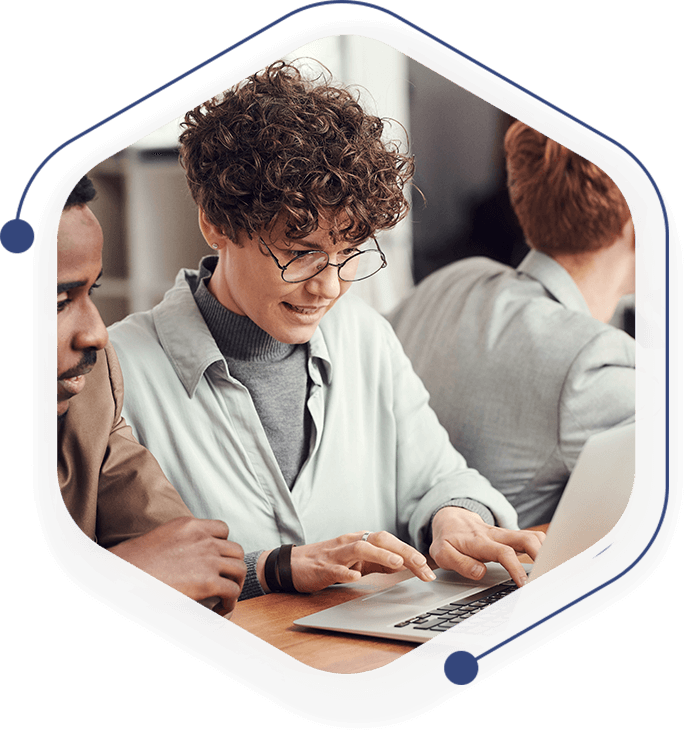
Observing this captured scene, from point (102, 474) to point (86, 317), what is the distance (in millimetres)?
147

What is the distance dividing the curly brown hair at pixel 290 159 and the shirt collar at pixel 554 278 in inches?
6.8

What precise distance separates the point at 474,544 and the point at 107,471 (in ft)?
1.13

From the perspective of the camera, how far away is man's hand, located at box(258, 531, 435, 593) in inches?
28.6

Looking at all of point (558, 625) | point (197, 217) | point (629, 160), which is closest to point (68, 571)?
point (197, 217)

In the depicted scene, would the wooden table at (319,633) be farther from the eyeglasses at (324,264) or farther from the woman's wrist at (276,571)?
the eyeglasses at (324,264)

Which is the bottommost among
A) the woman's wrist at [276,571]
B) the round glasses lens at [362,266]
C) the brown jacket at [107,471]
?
the woman's wrist at [276,571]

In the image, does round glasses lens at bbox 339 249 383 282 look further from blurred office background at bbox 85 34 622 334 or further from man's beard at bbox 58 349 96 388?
man's beard at bbox 58 349 96 388

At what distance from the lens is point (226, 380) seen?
731 millimetres

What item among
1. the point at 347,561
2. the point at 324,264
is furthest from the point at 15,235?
the point at 347,561

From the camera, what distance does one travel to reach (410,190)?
75cm

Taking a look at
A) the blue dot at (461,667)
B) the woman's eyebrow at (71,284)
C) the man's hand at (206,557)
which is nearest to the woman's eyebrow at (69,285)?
the woman's eyebrow at (71,284)

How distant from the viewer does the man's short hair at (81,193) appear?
0.76 meters

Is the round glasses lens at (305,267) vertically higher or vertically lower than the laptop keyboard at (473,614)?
higher

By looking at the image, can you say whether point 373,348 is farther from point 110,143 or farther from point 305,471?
point 110,143
